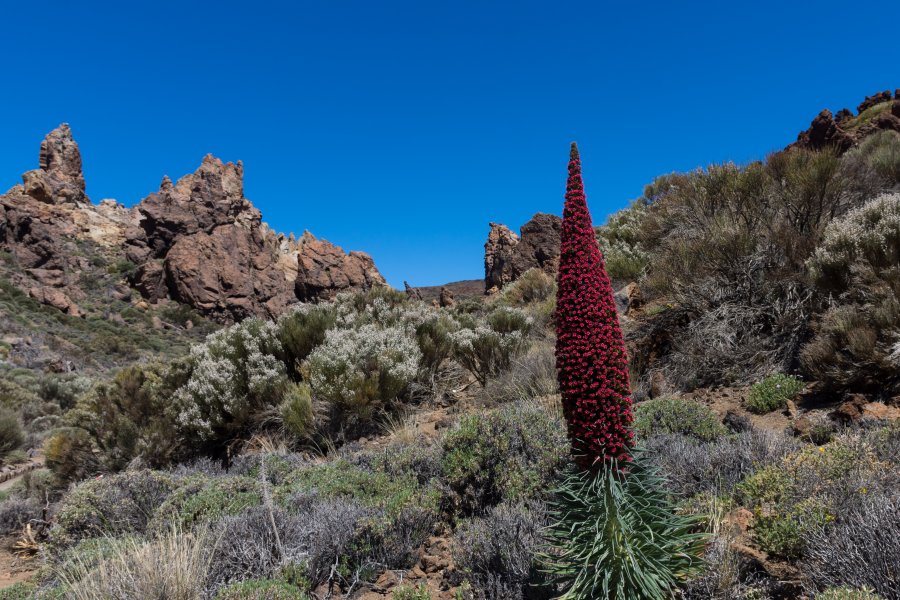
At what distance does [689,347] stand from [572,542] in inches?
202

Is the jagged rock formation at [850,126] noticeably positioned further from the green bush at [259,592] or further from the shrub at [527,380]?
the green bush at [259,592]

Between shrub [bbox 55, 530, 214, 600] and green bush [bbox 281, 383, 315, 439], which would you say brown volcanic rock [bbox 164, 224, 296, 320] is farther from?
shrub [bbox 55, 530, 214, 600]

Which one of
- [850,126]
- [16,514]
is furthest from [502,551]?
[850,126]

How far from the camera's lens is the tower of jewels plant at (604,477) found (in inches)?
74.8

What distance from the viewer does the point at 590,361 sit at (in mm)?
1954

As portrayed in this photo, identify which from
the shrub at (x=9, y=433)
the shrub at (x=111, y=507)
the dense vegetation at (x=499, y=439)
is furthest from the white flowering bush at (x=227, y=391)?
the shrub at (x=9, y=433)

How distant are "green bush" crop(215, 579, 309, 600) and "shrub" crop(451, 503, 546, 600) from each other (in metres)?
1.04

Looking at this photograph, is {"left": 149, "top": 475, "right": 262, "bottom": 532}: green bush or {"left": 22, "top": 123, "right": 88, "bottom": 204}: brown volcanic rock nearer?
{"left": 149, "top": 475, "right": 262, "bottom": 532}: green bush

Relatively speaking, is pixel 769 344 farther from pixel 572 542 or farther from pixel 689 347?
pixel 572 542

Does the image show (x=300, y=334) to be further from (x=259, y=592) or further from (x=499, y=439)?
(x=259, y=592)

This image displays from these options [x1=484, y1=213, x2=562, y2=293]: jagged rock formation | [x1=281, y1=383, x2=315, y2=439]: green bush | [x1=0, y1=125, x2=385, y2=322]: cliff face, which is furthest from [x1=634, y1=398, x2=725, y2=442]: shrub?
[x1=0, y1=125, x2=385, y2=322]: cliff face

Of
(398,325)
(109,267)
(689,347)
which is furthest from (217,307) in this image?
(689,347)

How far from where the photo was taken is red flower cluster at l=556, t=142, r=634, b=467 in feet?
6.32

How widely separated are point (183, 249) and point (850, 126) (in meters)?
52.4
